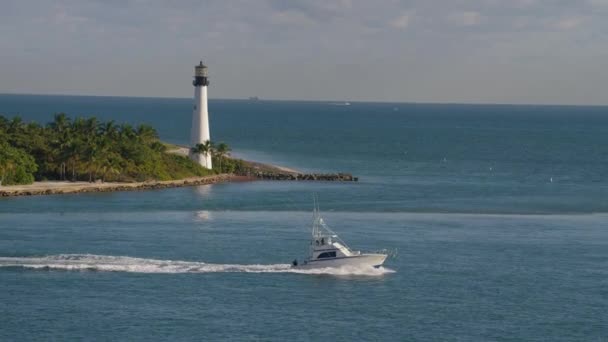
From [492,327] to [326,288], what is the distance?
10.9m

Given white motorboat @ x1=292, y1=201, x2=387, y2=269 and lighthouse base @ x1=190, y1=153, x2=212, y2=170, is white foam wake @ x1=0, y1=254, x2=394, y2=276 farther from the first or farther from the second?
lighthouse base @ x1=190, y1=153, x2=212, y2=170

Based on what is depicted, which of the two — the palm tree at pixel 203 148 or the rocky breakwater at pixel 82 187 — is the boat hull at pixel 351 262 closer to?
the rocky breakwater at pixel 82 187

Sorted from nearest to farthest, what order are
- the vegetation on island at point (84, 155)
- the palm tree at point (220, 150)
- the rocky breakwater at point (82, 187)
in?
1. the rocky breakwater at point (82, 187)
2. the vegetation on island at point (84, 155)
3. the palm tree at point (220, 150)

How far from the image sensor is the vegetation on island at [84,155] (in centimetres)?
9612

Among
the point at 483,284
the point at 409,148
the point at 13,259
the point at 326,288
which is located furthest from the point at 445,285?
the point at 409,148

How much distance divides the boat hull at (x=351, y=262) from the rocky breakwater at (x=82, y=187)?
4071cm

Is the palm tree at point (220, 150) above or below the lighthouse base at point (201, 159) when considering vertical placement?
above

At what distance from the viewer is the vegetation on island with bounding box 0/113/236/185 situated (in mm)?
96125

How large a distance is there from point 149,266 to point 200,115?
187 ft

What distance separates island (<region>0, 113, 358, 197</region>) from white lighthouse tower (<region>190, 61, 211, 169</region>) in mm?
1072

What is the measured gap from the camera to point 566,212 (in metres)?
86.9

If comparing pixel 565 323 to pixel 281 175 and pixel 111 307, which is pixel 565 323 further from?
pixel 281 175

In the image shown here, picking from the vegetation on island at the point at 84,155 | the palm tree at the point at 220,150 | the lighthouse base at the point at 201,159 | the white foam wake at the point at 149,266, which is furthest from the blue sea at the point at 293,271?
the palm tree at the point at 220,150

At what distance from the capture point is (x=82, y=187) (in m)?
95.6
